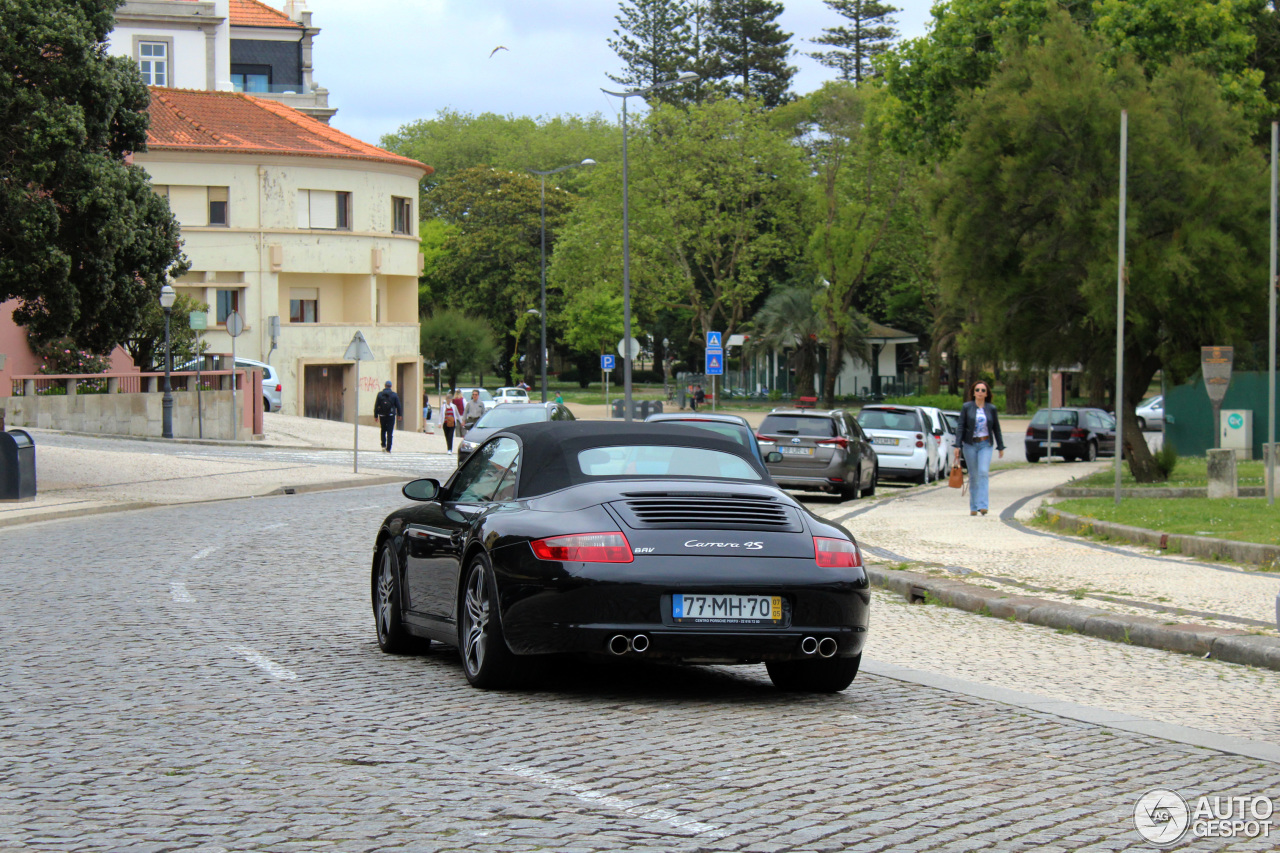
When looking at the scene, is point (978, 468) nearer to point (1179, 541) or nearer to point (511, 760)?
point (1179, 541)

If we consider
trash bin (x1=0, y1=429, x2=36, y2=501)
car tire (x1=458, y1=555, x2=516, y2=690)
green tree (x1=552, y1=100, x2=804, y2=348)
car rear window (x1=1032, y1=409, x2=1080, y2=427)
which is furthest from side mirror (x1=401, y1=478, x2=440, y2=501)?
green tree (x1=552, y1=100, x2=804, y2=348)

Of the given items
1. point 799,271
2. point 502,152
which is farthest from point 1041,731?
point 502,152

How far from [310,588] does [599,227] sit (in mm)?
59602

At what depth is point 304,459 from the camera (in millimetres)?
37844

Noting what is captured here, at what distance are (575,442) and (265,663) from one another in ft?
7.64

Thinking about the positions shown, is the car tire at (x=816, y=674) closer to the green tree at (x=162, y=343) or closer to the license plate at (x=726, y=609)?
the license plate at (x=726, y=609)

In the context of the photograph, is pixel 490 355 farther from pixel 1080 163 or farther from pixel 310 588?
pixel 310 588

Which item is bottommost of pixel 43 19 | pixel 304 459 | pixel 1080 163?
pixel 304 459

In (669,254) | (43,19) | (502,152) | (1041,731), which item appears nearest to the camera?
(1041,731)

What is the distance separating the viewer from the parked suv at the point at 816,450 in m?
25.0

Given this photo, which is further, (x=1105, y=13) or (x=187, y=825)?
(x=1105, y=13)

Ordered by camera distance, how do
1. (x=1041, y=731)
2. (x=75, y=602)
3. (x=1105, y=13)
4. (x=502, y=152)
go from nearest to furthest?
(x=1041, y=731) → (x=75, y=602) → (x=1105, y=13) → (x=502, y=152)

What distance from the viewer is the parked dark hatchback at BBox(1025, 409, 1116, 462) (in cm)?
4131

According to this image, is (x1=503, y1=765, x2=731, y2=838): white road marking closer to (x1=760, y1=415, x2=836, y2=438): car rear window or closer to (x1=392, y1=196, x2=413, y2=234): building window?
(x1=760, y1=415, x2=836, y2=438): car rear window
